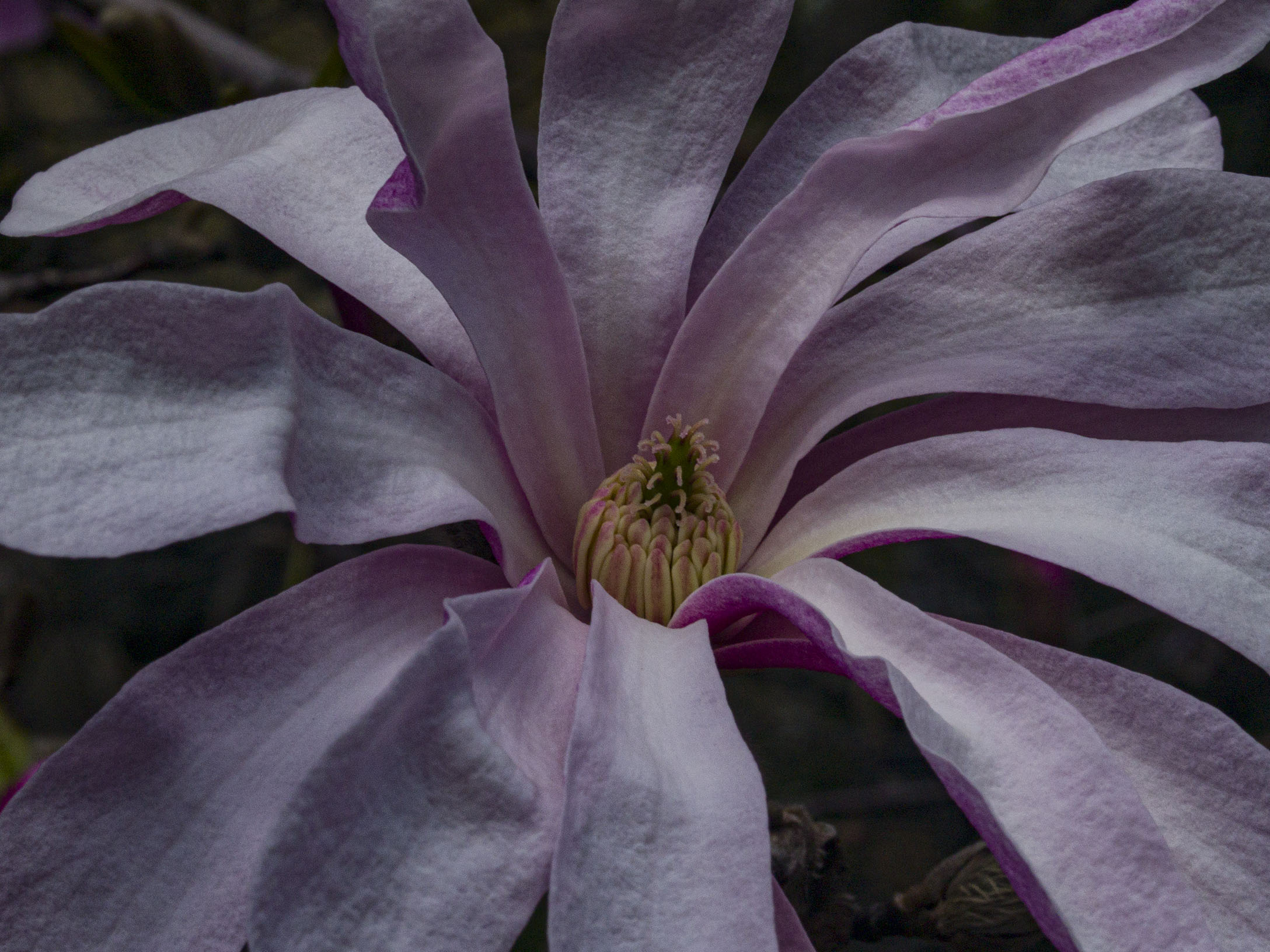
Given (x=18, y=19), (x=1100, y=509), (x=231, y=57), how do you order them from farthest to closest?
1. (x=18, y=19)
2. (x=231, y=57)
3. (x=1100, y=509)

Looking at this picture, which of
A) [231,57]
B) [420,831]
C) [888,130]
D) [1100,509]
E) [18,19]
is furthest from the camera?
[18,19]

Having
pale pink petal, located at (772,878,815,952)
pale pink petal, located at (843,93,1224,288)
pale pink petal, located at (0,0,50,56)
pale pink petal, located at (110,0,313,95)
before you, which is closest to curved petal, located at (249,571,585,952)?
pale pink petal, located at (772,878,815,952)

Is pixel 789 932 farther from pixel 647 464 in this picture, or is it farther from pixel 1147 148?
pixel 1147 148

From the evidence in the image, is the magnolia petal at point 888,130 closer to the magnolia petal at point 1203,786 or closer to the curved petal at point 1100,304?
the curved petal at point 1100,304

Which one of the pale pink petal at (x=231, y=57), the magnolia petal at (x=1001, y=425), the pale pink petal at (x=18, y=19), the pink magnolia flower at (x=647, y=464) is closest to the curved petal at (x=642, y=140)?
the pink magnolia flower at (x=647, y=464)

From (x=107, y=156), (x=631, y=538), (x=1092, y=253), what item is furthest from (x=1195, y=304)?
(x=107, y=156)

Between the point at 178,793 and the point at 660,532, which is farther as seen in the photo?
the point at 660,532

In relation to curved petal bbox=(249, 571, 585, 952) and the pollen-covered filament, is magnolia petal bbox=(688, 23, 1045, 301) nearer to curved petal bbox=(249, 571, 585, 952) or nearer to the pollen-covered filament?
the pollen-covered filament

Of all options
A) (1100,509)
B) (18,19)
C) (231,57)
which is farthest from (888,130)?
(18,19)
